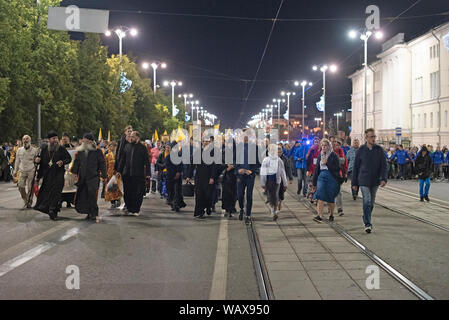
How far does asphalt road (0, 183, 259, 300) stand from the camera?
6.21 m

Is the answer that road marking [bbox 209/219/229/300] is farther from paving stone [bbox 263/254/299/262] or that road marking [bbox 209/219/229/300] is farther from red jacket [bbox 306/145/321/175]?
red jacket [bbox 306/145/321/175]

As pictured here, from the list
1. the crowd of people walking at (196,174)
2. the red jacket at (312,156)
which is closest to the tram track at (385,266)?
the crowd of people walking at (196,174)

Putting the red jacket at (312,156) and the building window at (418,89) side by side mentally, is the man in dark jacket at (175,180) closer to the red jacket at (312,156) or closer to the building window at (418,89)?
the red jacket at (312,156)

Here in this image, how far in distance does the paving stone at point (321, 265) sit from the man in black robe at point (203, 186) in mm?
5141

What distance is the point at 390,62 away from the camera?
66.0 meters

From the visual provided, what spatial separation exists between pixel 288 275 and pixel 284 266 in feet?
1.71

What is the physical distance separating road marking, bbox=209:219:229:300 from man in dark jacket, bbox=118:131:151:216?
283cm

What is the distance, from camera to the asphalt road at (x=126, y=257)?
6.21 meters

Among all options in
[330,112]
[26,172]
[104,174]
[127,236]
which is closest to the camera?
[127,236]

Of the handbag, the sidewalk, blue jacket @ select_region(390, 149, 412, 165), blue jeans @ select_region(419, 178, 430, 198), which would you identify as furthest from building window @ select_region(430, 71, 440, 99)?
the sidewalk

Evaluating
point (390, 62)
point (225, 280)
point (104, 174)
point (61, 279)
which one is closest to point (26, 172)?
point (104, 174)
